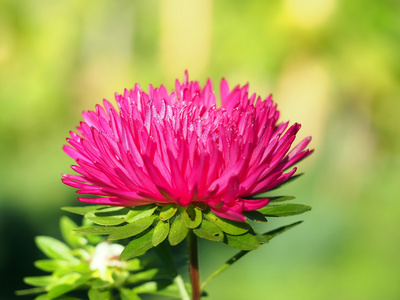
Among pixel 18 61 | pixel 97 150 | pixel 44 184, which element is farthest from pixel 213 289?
pixel 18 61

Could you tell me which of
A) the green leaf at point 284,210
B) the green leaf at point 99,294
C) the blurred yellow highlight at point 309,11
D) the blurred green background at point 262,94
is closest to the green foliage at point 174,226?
the green leaf at point 284,210

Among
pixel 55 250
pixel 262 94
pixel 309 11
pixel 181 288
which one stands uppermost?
pixel 309 11

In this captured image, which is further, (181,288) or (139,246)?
(181,288)

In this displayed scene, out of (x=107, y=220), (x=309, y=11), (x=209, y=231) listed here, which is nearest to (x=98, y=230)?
(x=107, y=220)

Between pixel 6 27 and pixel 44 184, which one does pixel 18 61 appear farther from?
pixel 44 184

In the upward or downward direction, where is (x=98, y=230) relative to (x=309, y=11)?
downward

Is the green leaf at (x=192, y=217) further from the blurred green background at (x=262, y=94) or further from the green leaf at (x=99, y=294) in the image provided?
the blurred green background at (x=262, y=94)

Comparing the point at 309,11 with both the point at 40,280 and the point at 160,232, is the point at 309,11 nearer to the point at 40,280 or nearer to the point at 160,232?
the point at 40,280

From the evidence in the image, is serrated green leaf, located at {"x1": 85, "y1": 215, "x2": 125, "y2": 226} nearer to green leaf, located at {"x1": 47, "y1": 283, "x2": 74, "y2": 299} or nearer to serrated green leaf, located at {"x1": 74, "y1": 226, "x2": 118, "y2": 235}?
serrated green leaf, located at {"x1": 74, "y1": 226, "x2": 118, "y2": 235}
